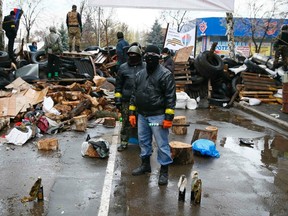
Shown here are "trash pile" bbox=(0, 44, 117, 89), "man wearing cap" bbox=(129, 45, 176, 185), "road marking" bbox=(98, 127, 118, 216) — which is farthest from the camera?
"trash pile" bbox=(0, 44, 117, 89)

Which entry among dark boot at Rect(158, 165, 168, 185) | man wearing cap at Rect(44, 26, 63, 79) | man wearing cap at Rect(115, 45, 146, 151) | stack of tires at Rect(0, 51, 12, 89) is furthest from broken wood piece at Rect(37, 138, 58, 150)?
man wearing cap at Rect(44, 26, 63, 79)

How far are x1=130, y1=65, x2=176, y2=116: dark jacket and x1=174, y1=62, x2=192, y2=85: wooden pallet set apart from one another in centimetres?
918

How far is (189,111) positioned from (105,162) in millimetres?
6695

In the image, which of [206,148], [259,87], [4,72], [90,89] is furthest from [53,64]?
[206,148]

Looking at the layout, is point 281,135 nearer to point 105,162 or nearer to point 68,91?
point 105,162

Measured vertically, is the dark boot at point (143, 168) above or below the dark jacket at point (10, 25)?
below

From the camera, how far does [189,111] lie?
12.4 m

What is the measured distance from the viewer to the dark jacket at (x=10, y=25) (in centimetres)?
1459

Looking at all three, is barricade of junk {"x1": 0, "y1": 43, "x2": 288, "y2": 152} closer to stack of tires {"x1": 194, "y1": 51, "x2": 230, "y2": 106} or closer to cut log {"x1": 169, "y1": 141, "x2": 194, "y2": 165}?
stack of tires {"x1": 194, "y1": 51, "x2": 230, "y2": 106}

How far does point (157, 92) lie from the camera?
5129 millimetres

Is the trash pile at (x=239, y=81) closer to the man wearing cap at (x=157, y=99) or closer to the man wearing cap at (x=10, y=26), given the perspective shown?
the man wearing cap at (x=10, y=26)

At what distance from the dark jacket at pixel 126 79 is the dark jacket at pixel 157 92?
4.56ft

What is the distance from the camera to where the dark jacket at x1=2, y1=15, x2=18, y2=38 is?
14586 mm

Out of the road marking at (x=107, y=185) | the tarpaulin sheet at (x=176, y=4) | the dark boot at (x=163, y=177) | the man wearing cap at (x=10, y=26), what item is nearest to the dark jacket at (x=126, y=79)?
the road marking at (x=107, y=185)
